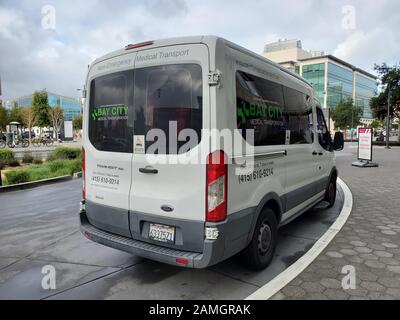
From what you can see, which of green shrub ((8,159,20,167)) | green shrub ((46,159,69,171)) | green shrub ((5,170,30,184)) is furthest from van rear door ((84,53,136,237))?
green shrub ((8,159,20,167))

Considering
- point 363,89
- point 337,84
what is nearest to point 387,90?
point 337,84

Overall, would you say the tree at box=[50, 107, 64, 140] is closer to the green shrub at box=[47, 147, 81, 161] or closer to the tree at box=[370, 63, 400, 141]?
the green shrub at box=[47, 147, 81, 161]

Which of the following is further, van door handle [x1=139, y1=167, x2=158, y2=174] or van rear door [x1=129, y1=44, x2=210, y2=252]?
van door handle [x1=139, y1=167, x2=158, y2=174]

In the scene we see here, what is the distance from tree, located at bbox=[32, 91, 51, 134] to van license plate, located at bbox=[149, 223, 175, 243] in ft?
165

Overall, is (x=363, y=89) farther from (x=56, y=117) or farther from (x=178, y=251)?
(x=178, y=251)

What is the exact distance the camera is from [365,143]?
549 inches

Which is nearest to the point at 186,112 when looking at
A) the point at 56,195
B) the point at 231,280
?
the point at 231,280

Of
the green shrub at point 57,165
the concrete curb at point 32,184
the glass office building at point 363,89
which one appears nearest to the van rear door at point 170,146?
the concrete curb at point 32,184

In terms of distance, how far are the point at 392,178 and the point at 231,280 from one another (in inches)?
368

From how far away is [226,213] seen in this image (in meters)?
3.04

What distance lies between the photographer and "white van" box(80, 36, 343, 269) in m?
2.98

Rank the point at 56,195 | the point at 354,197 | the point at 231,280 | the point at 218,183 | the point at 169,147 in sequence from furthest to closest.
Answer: the point at 56,195, the point at 354,197, the point at 231,280, the point at 169,147, the point at 218,183
